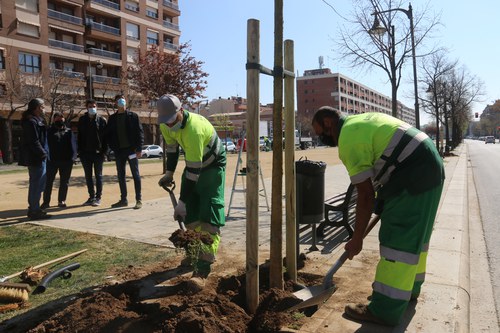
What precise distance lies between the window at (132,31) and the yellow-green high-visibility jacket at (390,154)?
52143 mm

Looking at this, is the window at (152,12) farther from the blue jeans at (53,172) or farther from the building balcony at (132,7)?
the blue jeans at (53,172)

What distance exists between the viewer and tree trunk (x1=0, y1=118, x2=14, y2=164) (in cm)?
3372

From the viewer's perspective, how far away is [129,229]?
20.7 feet

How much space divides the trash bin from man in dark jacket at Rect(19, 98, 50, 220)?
14.8 feet

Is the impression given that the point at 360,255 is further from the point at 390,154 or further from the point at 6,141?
the point at 6,141

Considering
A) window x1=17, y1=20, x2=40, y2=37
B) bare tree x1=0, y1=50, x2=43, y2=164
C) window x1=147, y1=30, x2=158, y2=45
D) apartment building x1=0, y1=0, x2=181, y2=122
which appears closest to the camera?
bare tree x1=0, y1=50, x2=43, y2=164

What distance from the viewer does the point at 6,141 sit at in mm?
35156

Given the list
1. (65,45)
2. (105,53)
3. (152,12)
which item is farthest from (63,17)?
(152,12)

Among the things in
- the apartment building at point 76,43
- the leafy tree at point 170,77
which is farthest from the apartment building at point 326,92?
the leafy tree at point 170,77

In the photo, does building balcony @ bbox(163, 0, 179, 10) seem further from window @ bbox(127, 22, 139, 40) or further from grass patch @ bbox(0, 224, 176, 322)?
grass patch @ bbox(0, 224, 176, 322)

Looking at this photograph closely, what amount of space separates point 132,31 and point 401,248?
53.4 meters

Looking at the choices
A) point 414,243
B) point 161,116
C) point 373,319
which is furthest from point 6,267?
point 414,243

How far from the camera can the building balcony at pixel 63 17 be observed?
4169cm

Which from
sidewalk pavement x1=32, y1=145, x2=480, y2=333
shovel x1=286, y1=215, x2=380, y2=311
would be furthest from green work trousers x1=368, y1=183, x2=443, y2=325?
shovel x1=286, y1=215, x2=380, y2=311
